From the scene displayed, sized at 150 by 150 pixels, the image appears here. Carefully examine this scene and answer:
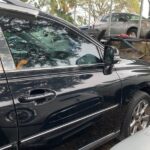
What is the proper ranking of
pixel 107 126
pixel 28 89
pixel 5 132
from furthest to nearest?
pixel 107 126, pixel 28 89, pixel 5 132

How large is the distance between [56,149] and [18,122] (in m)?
0.56

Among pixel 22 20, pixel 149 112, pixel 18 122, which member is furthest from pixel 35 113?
pixel 149 112

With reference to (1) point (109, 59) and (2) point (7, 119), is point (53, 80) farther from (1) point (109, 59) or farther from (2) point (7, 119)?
(1) point (109, 59)

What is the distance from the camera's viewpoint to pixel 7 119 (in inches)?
95.0

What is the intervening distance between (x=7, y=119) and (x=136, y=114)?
2.16 m

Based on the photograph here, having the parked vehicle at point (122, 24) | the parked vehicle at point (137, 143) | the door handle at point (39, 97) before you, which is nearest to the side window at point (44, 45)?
the door handle at point (39, 97)

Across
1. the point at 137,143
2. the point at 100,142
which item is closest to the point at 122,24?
the point at 100,142

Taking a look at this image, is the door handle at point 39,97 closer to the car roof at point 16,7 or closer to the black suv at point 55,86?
the black suv at point 55,86

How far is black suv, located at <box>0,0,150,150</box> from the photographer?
254 centimetres

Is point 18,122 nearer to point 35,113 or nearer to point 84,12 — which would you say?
point 35,113

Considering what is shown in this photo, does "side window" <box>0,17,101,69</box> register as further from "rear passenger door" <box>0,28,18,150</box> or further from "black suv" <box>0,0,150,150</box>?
"rear passenger door" <box>0,28,18,150</box>

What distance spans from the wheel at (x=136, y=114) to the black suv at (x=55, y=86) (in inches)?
1.0

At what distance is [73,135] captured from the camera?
306 cm

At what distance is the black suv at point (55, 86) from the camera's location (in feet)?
8.32
